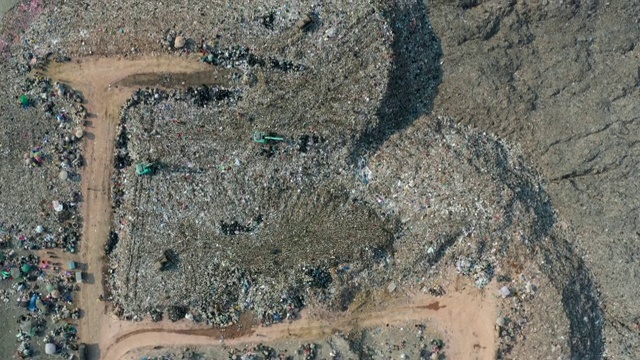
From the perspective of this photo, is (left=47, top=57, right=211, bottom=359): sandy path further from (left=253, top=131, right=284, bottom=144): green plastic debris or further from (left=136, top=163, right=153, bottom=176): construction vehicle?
(left=253, top=131, right=284, bottom=144): green plastic debris

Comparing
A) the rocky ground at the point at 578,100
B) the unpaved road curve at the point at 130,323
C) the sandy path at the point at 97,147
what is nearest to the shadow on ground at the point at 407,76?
the rocky ground at the point at 578,100

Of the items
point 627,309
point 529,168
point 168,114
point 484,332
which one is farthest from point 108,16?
point 627,309

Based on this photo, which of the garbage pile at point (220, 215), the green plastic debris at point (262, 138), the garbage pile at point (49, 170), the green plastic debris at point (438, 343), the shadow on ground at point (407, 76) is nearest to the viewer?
the shadow on ground at point (407, 76)

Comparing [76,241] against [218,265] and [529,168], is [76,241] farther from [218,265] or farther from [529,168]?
[529,168]

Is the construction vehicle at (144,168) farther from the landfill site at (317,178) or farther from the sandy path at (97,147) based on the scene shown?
the sandy path at (97,147)

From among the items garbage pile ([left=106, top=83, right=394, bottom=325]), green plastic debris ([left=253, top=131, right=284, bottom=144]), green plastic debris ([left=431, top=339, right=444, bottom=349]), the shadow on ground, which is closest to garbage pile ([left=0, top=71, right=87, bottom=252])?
garbage pile ([left=106, top=83, right=394, bottom=325])

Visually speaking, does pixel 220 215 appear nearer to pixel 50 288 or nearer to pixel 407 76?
pixel 50 288
